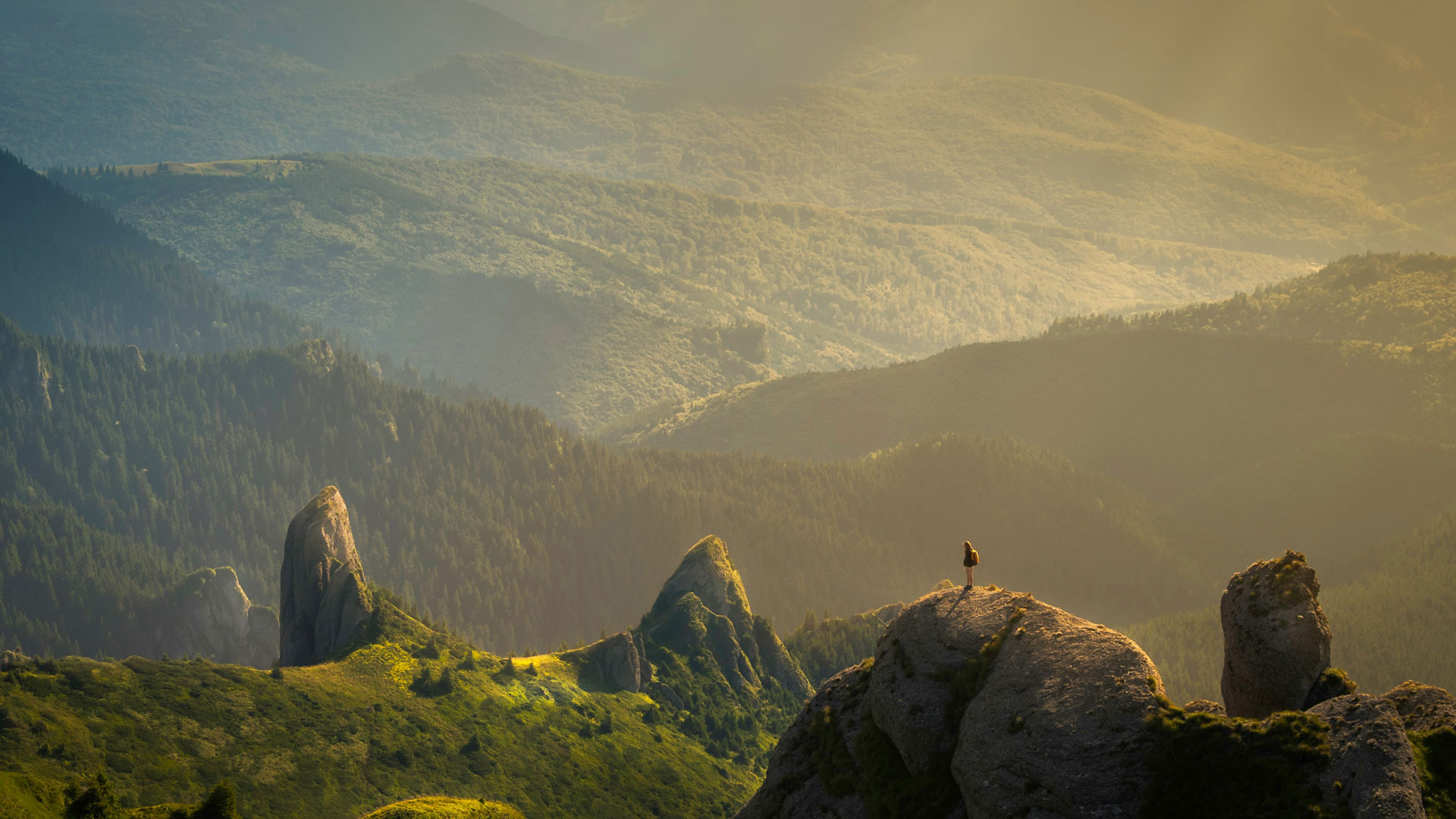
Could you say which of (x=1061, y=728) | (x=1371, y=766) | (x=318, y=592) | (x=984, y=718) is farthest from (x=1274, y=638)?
(x=318, y=592)

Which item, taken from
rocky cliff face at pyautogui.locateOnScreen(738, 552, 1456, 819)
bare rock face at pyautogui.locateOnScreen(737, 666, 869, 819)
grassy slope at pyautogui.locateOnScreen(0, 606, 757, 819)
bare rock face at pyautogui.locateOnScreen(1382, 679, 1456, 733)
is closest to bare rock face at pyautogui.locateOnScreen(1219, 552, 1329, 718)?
rocky cliff face at pyautogui.locateOnScreen(738, 552, 1456, 819)

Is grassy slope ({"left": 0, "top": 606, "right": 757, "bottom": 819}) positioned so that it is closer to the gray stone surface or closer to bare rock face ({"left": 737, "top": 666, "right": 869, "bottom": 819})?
bare rock face ({"left": 737, "top": 666, "right": 869, "bottom": 819})

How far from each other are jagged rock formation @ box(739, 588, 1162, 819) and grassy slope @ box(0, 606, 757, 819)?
71.4m

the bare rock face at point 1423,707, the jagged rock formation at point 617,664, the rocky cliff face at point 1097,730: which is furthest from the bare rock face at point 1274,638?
the jagged rock formation at point 617,664

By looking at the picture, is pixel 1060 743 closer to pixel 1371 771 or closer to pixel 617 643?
pixel 1371 771

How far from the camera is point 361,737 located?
453 feet

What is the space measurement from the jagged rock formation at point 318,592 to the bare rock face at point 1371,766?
125709 mm

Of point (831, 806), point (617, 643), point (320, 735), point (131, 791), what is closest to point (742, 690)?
point (617, 643)

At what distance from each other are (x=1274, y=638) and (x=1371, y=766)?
38.2 ft

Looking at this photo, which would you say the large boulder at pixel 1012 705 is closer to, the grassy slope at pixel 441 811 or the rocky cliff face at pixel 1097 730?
the rocky cliff face at pixel 1097 730

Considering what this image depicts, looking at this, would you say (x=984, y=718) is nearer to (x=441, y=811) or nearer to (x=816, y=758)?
(x=816, y=758)

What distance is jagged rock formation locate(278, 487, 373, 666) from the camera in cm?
15800

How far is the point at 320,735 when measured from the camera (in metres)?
136

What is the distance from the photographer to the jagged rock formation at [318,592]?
158000 millimetres
